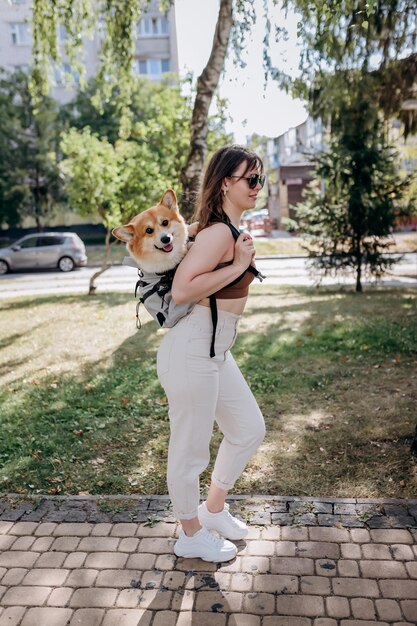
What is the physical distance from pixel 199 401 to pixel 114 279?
17.6 metres

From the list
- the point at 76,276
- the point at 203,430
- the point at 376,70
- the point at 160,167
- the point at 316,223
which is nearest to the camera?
the point at 203,430

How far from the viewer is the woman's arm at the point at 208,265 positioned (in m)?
2.78

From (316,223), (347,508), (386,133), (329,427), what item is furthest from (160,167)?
(347,508)

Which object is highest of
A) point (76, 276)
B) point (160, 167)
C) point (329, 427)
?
point (160, 167)

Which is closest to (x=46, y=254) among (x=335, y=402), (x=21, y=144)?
(x=21, y=144)

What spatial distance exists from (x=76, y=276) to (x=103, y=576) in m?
20.0

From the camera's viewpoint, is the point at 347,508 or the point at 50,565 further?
the point at 347,508

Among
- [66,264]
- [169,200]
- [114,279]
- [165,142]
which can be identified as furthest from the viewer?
[66,264]

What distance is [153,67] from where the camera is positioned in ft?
141

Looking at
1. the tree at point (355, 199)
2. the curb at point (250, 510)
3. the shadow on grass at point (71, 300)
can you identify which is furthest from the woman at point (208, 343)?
the tree at point (355, 199)

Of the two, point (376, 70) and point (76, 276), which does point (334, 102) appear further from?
point (76, 276)

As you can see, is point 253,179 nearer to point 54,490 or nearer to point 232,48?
point 54,490

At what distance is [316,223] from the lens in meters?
14.4

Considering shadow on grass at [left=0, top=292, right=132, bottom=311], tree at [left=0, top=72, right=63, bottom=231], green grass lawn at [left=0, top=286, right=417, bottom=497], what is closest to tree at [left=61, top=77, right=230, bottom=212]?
shadow on grass at [left=0, top=292, right=132, bottom=311]
